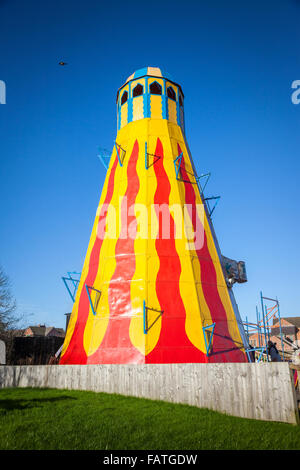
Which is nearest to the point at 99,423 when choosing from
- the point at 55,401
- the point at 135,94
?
the point at 55,401

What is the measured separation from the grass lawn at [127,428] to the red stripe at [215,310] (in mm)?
4367

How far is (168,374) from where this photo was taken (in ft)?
39.2

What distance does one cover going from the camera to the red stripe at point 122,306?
14180 millimetres

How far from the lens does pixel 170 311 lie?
14648 mm

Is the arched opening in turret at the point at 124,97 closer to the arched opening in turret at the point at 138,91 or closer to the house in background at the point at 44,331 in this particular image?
the arched opening in turret at the point at 138,91

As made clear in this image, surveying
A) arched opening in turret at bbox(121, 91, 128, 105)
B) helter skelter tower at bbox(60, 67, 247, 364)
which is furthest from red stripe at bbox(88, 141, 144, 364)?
arched opening in turret at bbox(121, 91, 128, 105)

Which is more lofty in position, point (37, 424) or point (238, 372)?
point (238, 372)

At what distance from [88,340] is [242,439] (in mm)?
9466

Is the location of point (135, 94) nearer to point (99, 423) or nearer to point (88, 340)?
point (88, 340)

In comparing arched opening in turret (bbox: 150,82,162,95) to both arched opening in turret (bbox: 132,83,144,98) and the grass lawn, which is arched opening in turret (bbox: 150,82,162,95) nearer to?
arched opening in turret (bbox: 132,83,144,98)

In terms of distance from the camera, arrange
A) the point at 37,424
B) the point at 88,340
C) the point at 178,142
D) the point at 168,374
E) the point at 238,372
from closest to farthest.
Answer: the point at 37,424, the point at 238,372, the point at 168,374, the point at 88,340, the point at 178,142
